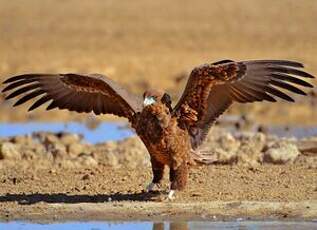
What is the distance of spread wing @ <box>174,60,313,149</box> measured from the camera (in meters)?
10.5

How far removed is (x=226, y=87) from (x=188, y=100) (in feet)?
1.29

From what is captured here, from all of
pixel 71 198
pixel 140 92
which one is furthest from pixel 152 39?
pixel 71 198

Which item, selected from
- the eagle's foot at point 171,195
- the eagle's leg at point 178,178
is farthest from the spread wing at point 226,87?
the eagle's foot at point 171,195

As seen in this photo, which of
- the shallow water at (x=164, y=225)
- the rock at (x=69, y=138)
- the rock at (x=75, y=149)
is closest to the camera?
the shallow water at (x=164, y=225)

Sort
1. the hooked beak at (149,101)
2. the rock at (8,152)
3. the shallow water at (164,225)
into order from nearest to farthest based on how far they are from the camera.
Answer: the shallow water at (164,225)
the hooked beak at (149,101)
the rock at (8,152)

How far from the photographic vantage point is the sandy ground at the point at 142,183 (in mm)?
10453

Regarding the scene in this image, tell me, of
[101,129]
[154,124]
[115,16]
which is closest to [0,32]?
[115,16]

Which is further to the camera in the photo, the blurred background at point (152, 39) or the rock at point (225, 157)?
the blurred background at point (152, 39)

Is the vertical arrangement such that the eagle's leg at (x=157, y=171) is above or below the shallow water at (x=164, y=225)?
above

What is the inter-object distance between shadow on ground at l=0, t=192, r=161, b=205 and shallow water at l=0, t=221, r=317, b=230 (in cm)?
66

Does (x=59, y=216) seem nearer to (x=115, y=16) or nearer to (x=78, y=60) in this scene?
(x=78, y=60)

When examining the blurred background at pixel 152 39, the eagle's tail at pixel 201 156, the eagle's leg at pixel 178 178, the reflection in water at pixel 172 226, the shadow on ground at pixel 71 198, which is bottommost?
the reflection in water at pixel 172 226

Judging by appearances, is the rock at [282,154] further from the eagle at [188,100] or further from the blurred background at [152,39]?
the blurred background at [152,39]

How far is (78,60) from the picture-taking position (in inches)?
1079
